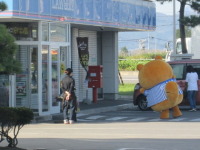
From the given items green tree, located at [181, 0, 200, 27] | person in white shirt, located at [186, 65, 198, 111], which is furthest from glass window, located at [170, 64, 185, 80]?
green tree, located at [181, 0, 200, 27]

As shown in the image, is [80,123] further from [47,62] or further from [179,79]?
[179,79]

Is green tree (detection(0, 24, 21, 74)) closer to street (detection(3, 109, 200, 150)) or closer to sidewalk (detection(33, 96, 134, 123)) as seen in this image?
street (detection(3, 109, 200, 150))

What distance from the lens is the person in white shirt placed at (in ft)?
79.9

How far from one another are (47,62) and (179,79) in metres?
5.95

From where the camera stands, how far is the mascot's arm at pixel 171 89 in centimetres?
1525

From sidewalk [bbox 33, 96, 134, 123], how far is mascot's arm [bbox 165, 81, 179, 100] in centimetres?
673

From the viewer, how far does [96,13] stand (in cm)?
2470

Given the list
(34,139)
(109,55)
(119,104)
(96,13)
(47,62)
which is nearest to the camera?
(34,139)

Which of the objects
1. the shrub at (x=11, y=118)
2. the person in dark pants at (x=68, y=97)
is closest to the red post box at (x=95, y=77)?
the person in dark pants at (x=68, y=97)

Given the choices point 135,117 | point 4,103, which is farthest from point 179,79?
point 4,103

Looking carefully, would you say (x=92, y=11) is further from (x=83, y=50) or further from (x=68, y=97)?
(x=68, y=97)

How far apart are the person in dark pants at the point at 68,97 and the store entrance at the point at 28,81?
184 cm

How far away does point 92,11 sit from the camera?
2436cm

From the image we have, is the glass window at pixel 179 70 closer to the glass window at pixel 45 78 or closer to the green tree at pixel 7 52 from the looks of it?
the glass window at pixel 45 78
